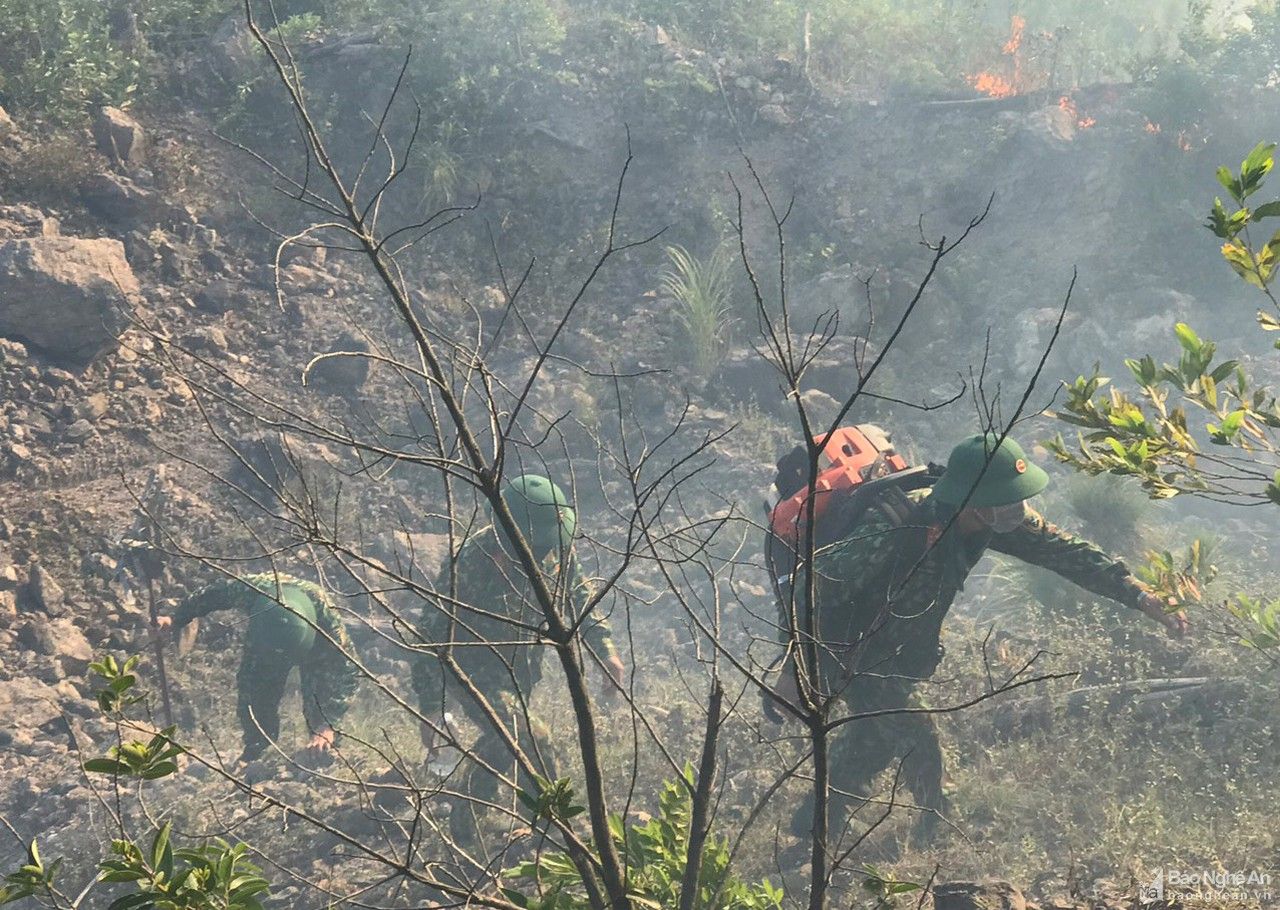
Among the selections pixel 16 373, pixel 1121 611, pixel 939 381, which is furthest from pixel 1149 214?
pixel 16 373

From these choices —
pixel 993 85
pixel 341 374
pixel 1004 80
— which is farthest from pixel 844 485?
pixel 1004 80

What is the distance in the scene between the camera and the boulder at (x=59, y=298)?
805 centimetres

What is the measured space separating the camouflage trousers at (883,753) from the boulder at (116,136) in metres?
8.32

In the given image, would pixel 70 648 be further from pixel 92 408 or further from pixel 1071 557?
pixel 1071 557

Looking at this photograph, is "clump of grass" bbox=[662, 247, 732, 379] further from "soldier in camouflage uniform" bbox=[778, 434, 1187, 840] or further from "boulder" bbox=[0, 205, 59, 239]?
"boulder" bbox=[0, 205, 59, 239]

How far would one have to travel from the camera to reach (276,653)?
237 inches

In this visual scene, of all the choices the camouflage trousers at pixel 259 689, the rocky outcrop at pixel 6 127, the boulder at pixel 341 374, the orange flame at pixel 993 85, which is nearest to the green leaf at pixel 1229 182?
the camouflage trousers at pixel 259 689

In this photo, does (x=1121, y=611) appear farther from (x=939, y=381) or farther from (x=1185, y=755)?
(x=939, y=381)

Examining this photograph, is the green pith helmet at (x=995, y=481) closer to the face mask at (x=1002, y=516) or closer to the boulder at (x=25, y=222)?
the face mask at (x=1002, y=516)

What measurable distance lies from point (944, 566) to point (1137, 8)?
15.0m

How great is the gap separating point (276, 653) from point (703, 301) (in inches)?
213

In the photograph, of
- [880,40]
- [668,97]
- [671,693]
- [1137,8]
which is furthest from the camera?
[1137,8]

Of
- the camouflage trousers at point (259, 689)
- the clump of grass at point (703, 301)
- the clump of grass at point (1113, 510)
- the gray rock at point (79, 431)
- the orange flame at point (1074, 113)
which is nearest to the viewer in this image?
the camouflage trousers at point (259, 689)

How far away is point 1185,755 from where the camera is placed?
4.89 meters
